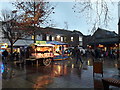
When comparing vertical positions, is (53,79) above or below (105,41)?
below

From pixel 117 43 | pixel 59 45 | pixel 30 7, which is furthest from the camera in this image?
pixel 117 43

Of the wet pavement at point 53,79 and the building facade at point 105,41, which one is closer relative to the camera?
the wet pavement at point 53,79

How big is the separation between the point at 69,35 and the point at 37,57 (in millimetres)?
34404

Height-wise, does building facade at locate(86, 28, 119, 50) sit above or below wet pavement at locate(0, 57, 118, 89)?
above

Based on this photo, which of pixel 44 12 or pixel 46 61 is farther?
pixel 44 12

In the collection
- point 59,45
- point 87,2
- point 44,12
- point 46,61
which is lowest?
point 46,61

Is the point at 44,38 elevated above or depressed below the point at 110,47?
above

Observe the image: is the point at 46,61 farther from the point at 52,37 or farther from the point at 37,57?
the point at 52,37

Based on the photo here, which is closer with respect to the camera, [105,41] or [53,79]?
[53,79]

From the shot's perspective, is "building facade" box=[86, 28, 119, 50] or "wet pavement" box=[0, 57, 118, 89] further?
"building facade" box=[86, 28, 119, 50]

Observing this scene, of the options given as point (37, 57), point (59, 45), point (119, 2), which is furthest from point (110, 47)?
point (119, 2)

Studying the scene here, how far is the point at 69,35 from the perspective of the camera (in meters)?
47.0

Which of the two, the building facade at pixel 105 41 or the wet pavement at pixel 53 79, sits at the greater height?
the building facade at pixel 105 41

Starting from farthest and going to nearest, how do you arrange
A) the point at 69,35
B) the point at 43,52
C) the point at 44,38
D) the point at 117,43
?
1. the point at 69,35
2. the point at 44,38
3. the point at 117,43
4. the point at 43,52
